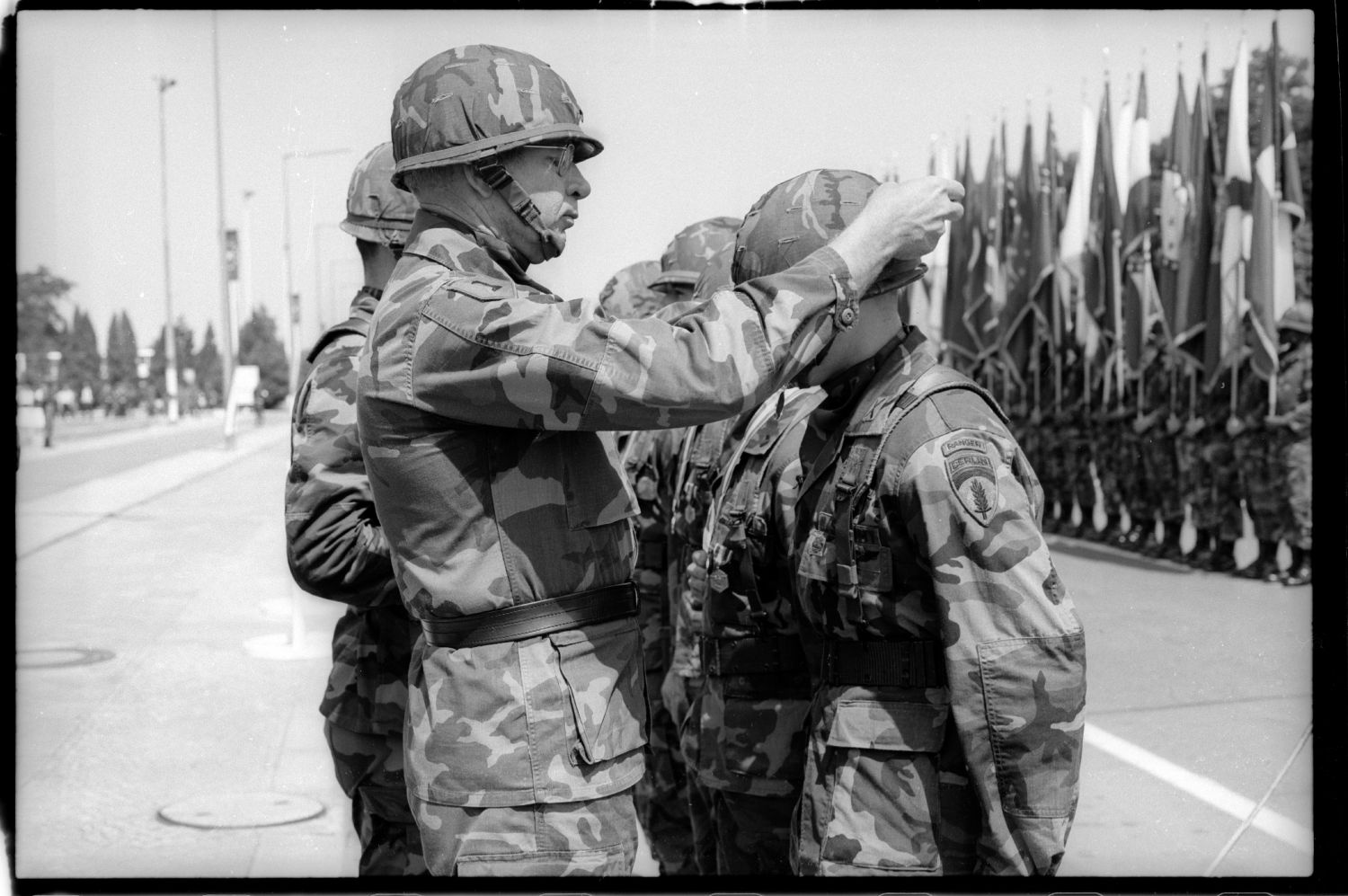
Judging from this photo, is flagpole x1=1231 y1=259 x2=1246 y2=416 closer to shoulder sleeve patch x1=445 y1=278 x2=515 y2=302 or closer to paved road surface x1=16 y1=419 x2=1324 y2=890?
paved road surface x1=16 y1=419 x2=1324 y2=890

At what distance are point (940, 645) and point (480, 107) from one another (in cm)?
127

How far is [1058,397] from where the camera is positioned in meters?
16.0

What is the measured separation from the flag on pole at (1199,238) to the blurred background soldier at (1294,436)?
3.14 feet

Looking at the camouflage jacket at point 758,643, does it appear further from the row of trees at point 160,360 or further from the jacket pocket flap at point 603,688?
the row of trees at point 160,360

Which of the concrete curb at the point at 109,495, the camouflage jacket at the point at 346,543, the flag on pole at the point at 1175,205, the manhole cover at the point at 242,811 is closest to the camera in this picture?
the camouflage jacket at the point at 346,543

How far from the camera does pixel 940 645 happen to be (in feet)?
8.57

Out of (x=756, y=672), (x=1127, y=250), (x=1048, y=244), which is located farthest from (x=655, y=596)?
(x=1048, y=244)

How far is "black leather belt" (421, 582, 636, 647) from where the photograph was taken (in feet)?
8.21

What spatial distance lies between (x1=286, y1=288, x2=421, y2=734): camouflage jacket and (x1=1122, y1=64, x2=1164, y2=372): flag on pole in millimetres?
11404

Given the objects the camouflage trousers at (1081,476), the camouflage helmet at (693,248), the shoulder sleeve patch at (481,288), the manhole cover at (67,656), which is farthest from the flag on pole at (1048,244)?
the shoulder sleeve patch at (481,288)

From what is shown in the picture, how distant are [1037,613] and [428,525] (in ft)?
3.50

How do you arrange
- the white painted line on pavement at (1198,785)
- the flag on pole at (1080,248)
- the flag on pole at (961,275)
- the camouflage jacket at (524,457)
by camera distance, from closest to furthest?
the camouflage jacket at (524,457) → the white painted line on pavement at (1198,785) → the flag on pole at (1080,248) → the flag on pole at (961,275)

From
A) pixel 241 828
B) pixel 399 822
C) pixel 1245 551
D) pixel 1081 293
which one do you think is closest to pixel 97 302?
pixel 241 828

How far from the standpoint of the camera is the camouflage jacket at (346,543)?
10.9 feet
